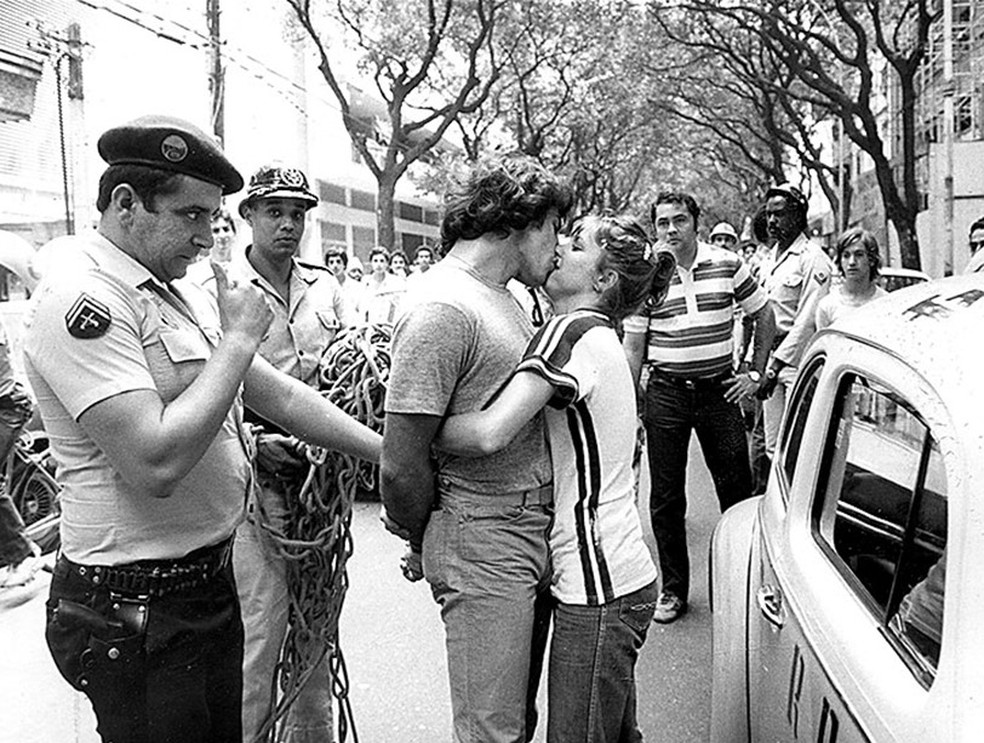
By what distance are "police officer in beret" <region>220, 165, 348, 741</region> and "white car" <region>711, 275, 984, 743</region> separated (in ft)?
4.12

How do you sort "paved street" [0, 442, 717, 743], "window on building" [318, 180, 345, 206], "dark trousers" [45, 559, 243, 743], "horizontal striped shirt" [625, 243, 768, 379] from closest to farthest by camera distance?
"dark trousers" [45, 559, 243, 743] < "paved street" [0, 442, 717, 743] < "horizontal striped shirt" [625, 243, 768, 379] < "window on building" [318, 180, 345, 206]

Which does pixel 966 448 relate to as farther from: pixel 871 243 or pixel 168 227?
pixel 871 243

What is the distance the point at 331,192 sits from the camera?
87.1ft

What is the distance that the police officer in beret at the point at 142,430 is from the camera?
6.01ft

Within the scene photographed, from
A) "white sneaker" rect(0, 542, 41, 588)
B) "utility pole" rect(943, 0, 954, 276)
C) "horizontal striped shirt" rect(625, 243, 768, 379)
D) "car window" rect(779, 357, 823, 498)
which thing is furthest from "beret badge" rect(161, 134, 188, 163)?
"utility pole" rect(943, 0, 954, 276)

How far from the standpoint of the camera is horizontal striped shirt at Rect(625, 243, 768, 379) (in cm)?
451

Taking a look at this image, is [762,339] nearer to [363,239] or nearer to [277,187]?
[277,187]

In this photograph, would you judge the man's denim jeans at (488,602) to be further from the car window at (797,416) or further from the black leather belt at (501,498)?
the car window at (797,416)

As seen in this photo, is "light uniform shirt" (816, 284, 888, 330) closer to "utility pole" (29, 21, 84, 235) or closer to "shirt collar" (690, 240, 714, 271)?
"shirt collar" (690, 240, 714, 271)

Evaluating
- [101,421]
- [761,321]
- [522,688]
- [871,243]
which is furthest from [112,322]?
[871,243]

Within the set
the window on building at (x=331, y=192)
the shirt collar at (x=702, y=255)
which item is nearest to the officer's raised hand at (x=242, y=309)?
the shirt collar at (x=702, y=255)

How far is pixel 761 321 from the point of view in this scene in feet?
16.2

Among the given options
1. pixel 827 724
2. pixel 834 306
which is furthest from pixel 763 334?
pixel 827 724

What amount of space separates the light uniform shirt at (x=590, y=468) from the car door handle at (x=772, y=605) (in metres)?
0.31
